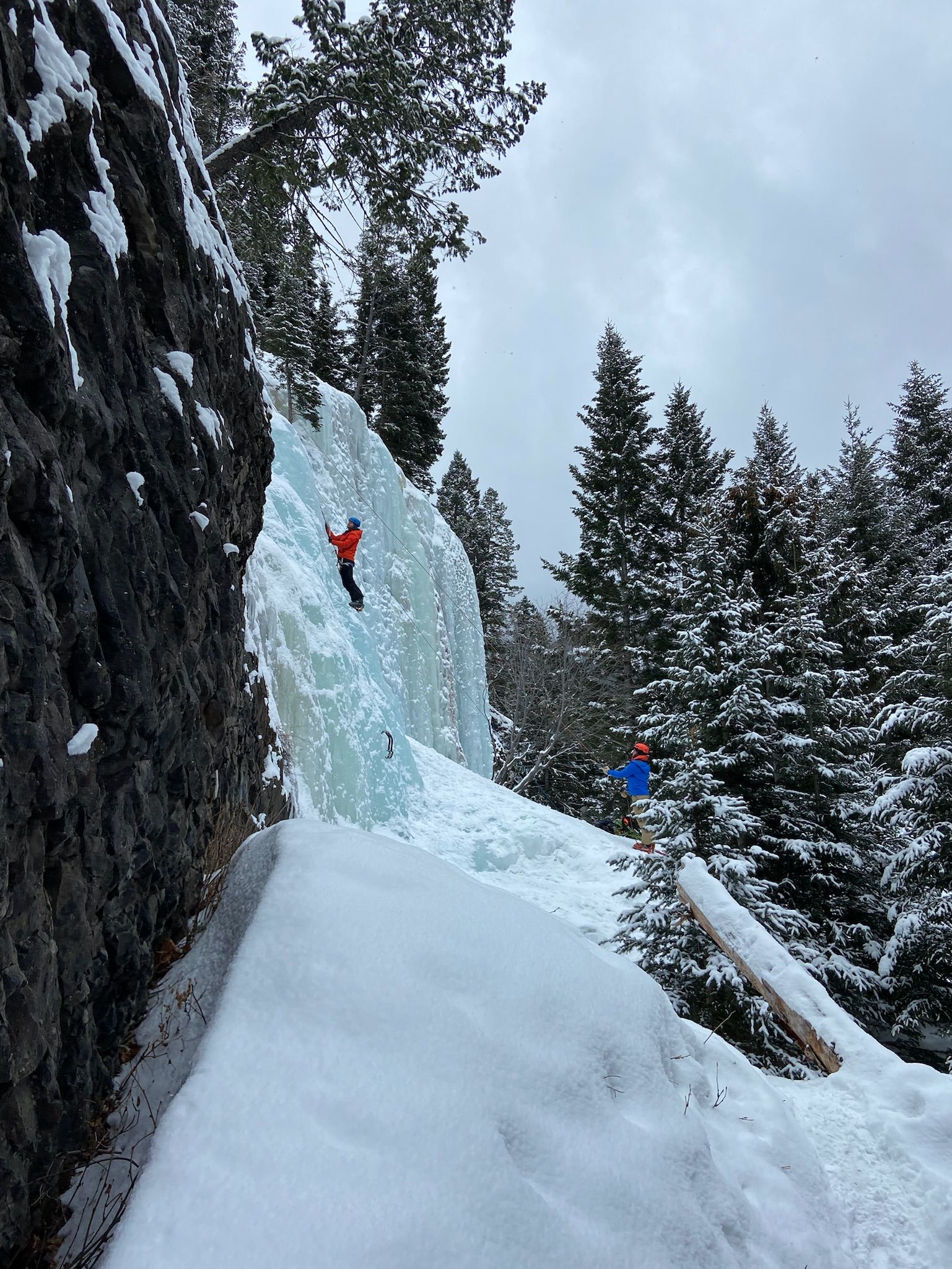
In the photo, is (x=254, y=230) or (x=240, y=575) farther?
(x=254, y=230)

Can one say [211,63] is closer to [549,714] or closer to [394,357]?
[394,357]

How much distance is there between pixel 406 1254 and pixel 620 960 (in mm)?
1906

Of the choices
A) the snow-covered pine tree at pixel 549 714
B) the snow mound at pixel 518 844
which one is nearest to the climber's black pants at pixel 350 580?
the snow mound at pixel 518 844

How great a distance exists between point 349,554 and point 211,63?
1421cm

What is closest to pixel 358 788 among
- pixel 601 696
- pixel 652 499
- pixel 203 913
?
pixel 203 913

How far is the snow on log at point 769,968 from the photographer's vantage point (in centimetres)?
388

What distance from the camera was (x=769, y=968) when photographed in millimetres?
4605

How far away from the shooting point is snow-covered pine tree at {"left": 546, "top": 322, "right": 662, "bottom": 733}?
65.0 ft

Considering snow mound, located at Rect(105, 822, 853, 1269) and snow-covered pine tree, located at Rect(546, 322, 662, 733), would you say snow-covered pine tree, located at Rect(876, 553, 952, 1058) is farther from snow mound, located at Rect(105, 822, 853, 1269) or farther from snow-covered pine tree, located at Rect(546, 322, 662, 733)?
snow-covered pine tree, located at Rect(546, 322, 662, 733)

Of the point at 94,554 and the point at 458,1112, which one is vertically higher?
the point at 94,554

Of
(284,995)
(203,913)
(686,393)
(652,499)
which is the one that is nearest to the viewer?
(284,995)

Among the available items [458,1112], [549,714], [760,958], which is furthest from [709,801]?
[549,714]

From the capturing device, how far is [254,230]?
26.4 ft

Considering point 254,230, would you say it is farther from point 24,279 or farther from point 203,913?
point 203,913
